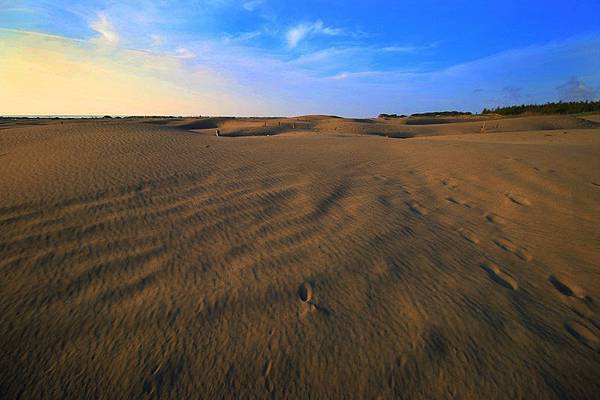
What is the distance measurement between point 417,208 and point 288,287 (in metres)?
2.14

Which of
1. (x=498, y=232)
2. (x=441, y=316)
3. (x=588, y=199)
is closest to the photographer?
(x=441, y=316)

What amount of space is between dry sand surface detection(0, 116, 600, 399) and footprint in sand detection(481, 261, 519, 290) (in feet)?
0.04

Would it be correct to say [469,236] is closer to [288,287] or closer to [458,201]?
[458,201]

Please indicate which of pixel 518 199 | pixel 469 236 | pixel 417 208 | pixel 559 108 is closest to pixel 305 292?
pixel 469 236

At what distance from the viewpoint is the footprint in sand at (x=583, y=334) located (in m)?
1.60

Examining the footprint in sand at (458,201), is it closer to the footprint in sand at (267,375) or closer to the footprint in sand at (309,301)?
the footprint in sand at (309,301)

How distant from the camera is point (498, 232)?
113 inches

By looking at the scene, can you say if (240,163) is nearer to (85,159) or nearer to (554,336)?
(85,159)

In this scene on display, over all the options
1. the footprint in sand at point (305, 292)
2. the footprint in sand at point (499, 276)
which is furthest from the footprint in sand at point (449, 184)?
the footprint in sand at point (305, 292)

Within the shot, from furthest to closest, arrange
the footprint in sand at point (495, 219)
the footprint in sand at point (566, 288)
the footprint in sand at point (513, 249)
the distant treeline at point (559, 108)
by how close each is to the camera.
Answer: the distant treeline at point (559, 108) < the footprint in sand at point (495, 219) < the footprint in sand at point (513, 249) < the footprint in sand at point (566, 288)

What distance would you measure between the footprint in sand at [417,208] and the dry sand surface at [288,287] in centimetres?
2

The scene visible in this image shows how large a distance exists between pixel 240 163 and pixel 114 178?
1.88 metres

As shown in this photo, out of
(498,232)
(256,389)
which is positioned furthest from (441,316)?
(498,232)

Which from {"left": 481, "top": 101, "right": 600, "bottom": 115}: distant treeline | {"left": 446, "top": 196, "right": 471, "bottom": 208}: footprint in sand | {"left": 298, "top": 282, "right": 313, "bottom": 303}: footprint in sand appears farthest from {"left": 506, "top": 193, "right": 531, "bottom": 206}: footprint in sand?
{"left": 481, "top": 101, "right": 600, "bottom": 115}: distant treeline
